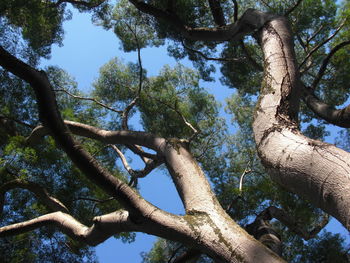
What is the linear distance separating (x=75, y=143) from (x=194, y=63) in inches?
273

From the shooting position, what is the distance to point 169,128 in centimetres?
896

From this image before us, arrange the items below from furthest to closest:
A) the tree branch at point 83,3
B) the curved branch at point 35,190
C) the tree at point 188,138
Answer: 1. the tree branch at point 83,3
2. the curved branch at point 35,190
3. the tree at point 188,138

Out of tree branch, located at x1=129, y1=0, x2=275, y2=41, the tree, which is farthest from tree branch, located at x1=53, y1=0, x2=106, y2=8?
tree branch, located at x1=129, y1=0, x2=275, y2=41

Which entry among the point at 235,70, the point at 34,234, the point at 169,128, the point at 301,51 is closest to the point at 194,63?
the point at 235,70

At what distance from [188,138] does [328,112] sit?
130 inches

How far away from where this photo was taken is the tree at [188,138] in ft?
7.92

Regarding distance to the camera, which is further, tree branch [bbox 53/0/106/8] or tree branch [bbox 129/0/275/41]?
tree branch [bbox 53/0/106/8]

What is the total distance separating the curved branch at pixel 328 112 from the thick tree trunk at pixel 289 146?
1.14 metres

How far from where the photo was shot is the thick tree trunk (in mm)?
1770

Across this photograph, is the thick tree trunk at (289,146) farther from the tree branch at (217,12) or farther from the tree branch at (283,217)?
the tree branch at (217,12)

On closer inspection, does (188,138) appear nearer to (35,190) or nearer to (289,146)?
(35,190)

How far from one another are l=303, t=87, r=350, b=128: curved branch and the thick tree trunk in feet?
3.74

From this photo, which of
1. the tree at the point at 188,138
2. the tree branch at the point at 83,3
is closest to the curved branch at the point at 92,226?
the tree at the point at 188,138

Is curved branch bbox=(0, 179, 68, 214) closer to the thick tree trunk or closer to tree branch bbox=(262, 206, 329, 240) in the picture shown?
tree branch bbox=(262, 206, 329, 240)
